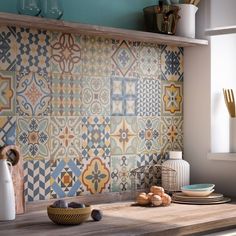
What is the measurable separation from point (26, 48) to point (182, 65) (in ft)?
3.43

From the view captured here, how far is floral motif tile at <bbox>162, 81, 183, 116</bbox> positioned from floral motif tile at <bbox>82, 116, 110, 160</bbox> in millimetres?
424

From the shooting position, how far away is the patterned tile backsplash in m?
2.71

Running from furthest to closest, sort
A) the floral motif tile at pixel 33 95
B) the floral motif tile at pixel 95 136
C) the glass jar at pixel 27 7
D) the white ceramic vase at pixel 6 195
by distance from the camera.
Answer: the floral motif tile at pixel 95 136, the floral motif tile at pixel 33 95, the glass jar at pixel 27 7, the white ceramic vase at pixel 6 195

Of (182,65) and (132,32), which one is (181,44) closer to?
(182,65)

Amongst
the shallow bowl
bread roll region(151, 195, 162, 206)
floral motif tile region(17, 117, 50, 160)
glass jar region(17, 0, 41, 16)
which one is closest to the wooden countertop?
bread roll region(151, 195, 162, 206)

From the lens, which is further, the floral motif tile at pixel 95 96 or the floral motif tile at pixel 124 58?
the floral motif tile at pixel 124 58

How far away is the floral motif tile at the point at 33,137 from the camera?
2705 millimetres

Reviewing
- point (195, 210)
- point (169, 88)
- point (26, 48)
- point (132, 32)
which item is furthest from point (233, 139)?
point (26, 48)

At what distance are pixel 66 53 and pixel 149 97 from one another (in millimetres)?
587

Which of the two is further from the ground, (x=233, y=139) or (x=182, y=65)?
(x=182, y=65)

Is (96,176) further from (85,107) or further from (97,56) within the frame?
(97,56)

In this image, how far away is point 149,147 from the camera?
10.7ft

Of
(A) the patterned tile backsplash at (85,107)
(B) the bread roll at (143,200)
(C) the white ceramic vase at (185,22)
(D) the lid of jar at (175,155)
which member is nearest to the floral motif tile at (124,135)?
(A) the patterned tile backsplash at (85,107)

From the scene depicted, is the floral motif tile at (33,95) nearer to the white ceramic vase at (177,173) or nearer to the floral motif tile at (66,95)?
the floral motif tile at (66,95)
